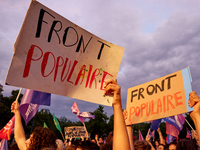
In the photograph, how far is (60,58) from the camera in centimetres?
243

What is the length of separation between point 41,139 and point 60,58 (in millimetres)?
1281

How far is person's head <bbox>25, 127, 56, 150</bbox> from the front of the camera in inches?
106

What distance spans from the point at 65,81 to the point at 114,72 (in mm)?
733

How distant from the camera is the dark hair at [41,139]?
2696 mm

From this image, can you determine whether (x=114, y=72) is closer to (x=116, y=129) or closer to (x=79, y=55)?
(x=79, y=55)

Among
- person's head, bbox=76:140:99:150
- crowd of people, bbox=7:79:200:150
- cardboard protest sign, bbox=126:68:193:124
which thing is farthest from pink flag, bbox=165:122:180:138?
person's head, bbox=76:140:99:150

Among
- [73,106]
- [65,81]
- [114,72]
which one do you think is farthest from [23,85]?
[73,106]

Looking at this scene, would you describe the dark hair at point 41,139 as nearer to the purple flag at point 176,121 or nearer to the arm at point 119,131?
the arm at point 119,131

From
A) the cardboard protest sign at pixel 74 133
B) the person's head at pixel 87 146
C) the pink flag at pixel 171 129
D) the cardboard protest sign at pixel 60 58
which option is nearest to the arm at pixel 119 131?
the cardboard protest sign at pixel 60 58

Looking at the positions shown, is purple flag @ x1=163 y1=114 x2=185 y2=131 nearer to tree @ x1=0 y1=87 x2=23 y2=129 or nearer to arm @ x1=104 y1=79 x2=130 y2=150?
arm @ x1=104 y1=79 x2=130 y2=150

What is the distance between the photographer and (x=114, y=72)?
2703 millimetres

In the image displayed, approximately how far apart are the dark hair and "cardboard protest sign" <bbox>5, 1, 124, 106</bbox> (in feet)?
2.77

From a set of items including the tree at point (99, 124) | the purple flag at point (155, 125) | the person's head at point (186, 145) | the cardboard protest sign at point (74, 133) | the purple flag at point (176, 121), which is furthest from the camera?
the tree at point (99, 124)

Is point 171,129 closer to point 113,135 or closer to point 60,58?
point 60,58
